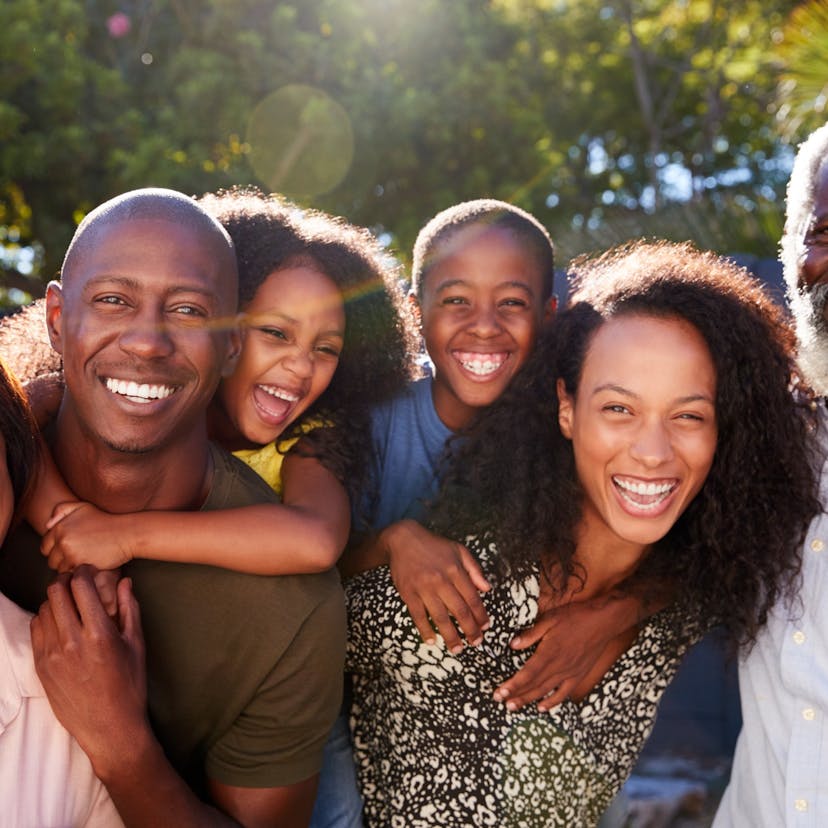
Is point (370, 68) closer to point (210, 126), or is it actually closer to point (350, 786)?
point (210, 126)

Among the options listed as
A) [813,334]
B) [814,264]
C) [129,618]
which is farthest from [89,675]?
[814,264]

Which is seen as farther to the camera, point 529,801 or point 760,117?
point 760,117

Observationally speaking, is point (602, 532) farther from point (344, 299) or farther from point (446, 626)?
point (344, 299)

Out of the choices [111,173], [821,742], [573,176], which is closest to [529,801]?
[821,742]

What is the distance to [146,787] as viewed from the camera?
219cm

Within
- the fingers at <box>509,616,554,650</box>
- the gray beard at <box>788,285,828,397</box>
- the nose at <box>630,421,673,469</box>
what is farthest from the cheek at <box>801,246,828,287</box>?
the fingers at <box>509,616,554,650</box>

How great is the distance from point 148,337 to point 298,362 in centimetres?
78

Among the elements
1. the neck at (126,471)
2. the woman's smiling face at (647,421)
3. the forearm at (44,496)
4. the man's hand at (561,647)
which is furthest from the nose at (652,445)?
the forearm at (44,496)

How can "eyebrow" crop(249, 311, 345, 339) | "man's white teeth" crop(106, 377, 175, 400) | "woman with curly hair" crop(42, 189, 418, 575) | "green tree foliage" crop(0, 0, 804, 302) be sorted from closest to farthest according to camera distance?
1. "man's white teeth" crop(106, 377, 175, 400)
2. "woman with curly hair" crop(42, 189, 418, 575)
3. "eyebrow" crop(249, 311, 345, 339)
4. "green tree foliage" crop(0, 0, 804, 302)

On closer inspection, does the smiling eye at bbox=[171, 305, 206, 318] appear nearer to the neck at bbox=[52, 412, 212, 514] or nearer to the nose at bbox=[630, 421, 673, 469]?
the neck at bbox=[52, 412, 212, 514]

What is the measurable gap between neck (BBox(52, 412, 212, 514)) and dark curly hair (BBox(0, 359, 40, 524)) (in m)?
0.21

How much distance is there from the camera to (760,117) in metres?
19.4

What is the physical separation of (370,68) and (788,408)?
10440 mm

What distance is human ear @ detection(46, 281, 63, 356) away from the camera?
246 cm
